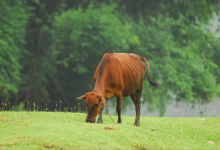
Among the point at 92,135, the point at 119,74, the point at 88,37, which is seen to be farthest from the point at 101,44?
the point at 92,135

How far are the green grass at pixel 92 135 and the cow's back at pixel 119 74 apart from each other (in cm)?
126

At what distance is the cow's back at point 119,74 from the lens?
415 inches

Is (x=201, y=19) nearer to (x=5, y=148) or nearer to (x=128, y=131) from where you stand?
(x=128, y=131)

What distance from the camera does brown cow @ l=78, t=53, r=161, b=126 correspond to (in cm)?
993

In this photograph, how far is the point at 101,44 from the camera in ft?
75.4

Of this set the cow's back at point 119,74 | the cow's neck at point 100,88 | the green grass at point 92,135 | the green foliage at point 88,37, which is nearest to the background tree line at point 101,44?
the green foliage at point 88,37

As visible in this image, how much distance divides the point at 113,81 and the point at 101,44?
12.6m

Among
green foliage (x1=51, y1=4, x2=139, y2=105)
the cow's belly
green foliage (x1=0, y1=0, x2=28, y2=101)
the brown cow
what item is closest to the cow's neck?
the brown cow

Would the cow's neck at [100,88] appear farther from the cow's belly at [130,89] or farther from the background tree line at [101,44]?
the background tree line at [101,44]

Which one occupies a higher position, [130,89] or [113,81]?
Result: [113,81]

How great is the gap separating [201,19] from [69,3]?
982cm

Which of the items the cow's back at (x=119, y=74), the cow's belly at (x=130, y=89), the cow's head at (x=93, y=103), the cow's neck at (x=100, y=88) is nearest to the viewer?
the cow's head at (x=93, y=103)

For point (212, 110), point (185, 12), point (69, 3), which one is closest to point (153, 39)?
point (185, 12)

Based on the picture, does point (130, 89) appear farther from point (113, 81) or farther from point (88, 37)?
point (88, 37)
